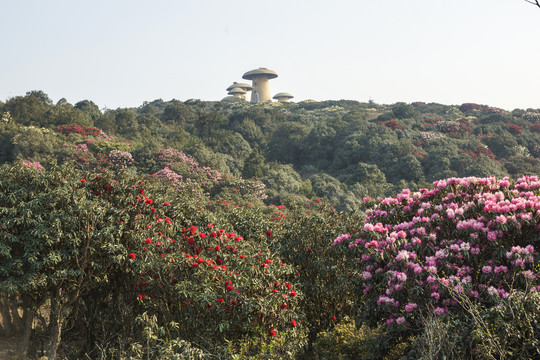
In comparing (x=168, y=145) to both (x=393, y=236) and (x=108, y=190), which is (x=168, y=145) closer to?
(x=108, y=190)

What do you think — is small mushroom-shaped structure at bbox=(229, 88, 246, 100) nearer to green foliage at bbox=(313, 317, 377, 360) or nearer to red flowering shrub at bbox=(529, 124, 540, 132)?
red flowering shrub at bbox=(529, 124, 540, 132)

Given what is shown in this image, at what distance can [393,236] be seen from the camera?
240 inches

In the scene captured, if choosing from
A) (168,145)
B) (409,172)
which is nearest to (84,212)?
(168,145)

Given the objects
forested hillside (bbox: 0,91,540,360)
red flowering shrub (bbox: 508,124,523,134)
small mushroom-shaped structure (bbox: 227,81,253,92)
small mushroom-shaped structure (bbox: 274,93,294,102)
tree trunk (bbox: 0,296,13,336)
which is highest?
small mushroom-shaped structure (bbox: 227,81,253,92)

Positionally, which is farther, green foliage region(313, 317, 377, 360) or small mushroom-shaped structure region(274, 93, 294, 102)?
small mushroom-shaped structure region(274, 93, 294, 102)

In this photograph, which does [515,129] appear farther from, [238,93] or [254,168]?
[238,93]

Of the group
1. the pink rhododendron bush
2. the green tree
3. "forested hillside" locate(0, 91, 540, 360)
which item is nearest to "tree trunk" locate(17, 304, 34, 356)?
"forested hillside" locate(0, 91, 540, 360)

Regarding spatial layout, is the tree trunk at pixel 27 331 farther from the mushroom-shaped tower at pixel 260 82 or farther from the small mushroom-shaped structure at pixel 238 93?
the small mushroom-shaped structure at pixel 238 93

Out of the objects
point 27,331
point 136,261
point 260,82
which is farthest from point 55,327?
point 260,82

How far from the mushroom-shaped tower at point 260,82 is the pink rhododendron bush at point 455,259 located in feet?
275

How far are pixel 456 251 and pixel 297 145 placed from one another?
36442mm

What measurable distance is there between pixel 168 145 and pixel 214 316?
2340cm

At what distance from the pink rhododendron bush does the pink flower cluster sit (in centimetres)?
1

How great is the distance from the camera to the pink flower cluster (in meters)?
5.39
